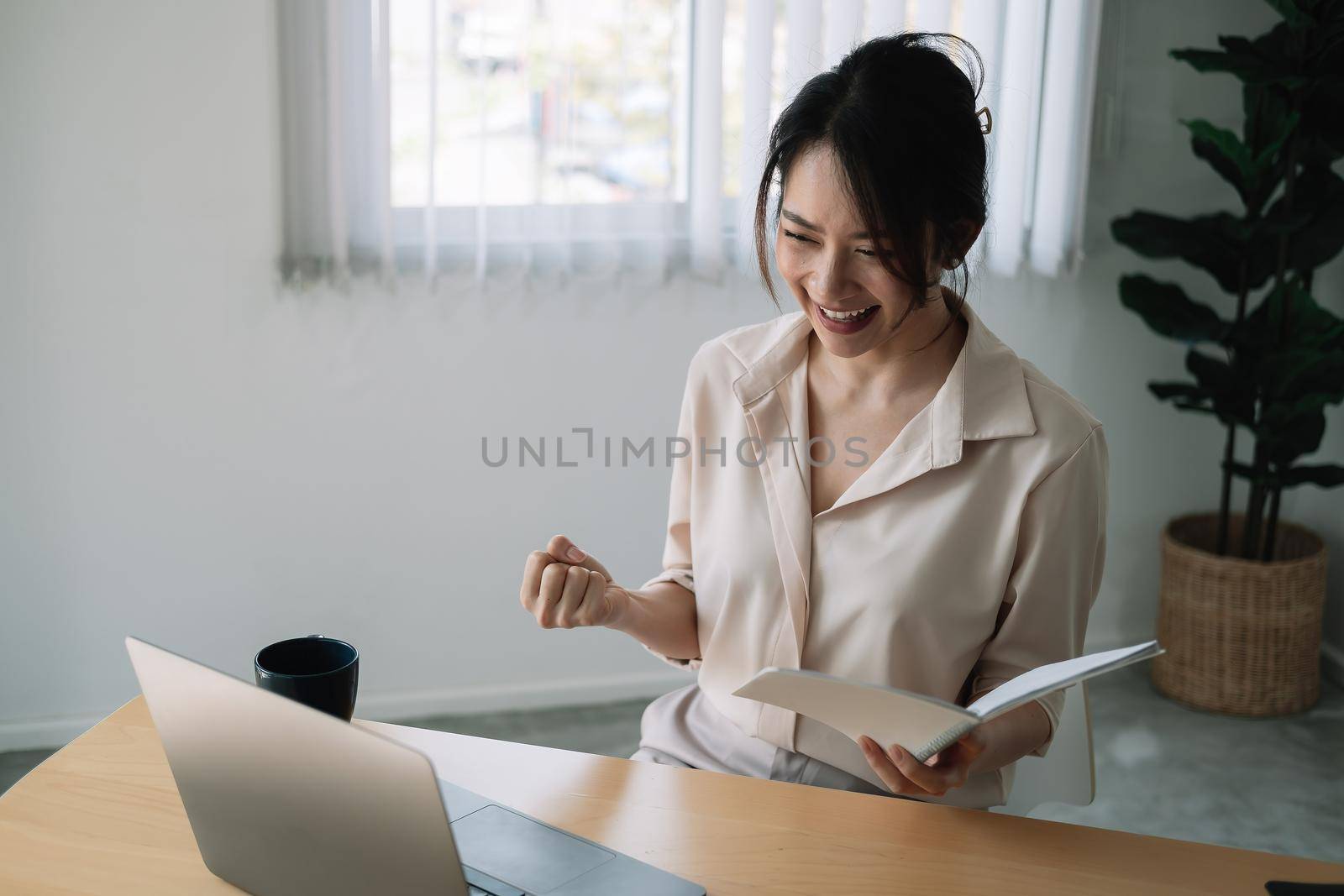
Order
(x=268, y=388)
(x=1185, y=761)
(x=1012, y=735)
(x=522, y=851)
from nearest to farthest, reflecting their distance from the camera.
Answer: (x=522, y=851), (x=1012, y=735), (x=268, y=388), (x=1185, y=761)

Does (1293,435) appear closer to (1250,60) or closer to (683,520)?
(1250,60)

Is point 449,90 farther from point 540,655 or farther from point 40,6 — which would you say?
point 540,655

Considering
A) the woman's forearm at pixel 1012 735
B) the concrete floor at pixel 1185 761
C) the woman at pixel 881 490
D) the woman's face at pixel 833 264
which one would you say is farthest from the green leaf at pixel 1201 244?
the woman's forearm at pixel 1012 735

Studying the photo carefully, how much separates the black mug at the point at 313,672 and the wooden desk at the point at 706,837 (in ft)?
0.41

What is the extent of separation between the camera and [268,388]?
90.0 inches

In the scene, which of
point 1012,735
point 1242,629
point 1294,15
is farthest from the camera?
point 1242,629

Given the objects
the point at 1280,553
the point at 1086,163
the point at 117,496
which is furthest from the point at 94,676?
the point at 1280,553

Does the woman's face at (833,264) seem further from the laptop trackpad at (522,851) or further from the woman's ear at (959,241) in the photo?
the laptop trackpad at (522,851)

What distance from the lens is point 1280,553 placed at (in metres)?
2.68

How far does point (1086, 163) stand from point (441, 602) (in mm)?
1655

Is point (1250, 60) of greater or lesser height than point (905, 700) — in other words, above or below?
→ above

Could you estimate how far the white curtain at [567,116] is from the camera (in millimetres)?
2164

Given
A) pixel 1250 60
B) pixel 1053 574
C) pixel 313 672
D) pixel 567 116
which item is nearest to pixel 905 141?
pixel 1053 574

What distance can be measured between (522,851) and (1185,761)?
1.94m
